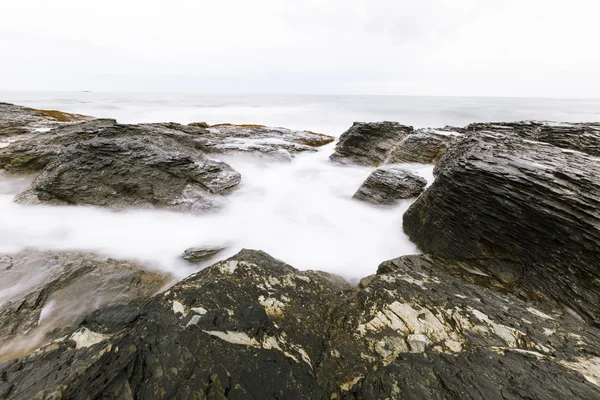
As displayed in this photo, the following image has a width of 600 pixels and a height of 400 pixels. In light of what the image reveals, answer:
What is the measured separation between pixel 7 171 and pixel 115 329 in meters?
14.2

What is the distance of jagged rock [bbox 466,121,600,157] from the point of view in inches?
333

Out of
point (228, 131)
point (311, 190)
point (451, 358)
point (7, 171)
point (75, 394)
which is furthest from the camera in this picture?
point (228, 131)

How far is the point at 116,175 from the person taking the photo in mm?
9867

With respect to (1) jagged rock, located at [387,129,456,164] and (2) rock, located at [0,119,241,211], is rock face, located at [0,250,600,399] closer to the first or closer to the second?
(2) rock, located at [0,119,241,211]

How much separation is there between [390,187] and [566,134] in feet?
22.1

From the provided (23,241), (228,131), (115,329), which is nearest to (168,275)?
(115,329)

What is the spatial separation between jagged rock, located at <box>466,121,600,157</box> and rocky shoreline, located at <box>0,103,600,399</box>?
11 cm

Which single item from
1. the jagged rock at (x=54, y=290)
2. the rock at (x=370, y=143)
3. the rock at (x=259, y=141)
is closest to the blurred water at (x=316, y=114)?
the rock at (x=259, y=141)

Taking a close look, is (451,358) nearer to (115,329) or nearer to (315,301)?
(315,301)

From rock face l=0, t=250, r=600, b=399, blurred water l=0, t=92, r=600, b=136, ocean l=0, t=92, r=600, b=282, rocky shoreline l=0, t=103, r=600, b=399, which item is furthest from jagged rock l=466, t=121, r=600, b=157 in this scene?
blurred water l=0, t=92, r=600, b=136

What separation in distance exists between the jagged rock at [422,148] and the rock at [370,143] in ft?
2.78

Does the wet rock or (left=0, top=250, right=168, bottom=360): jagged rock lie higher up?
the wet rock

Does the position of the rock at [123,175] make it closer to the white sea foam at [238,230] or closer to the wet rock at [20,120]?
the white sea foam at [238,230]

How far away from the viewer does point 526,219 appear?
543 cm
